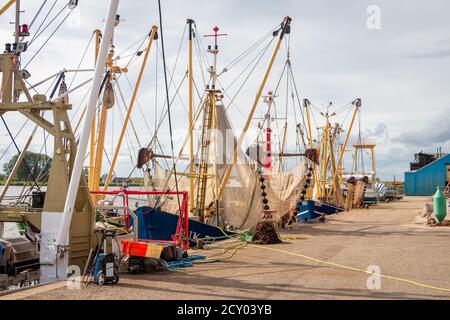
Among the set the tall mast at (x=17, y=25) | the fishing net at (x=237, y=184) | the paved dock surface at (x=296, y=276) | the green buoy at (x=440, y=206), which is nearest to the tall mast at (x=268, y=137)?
the fishing net at (x=237, y=184)

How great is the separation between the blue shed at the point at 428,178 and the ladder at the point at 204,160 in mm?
48561

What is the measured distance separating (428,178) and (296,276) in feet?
208

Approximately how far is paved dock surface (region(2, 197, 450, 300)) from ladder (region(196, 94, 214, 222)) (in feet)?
24.6

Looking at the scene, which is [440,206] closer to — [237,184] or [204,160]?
[237,184]

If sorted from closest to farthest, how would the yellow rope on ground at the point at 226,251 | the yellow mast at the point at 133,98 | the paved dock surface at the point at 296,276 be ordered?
the paved dock surface at the point at 296,276, the yellow rope on ground at the point at 226,251, the yellow mast at the point at 133,98

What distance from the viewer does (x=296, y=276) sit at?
10.8 metres

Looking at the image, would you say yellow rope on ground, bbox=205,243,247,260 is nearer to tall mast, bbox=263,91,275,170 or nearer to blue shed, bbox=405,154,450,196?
tall mast, bbox=263,91,275,170

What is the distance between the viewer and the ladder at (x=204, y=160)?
24.2m

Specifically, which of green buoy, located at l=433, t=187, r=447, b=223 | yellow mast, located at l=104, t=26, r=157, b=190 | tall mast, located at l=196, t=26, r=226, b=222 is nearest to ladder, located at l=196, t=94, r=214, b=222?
tall mast, located at l=196, t=26, r=226, b=222

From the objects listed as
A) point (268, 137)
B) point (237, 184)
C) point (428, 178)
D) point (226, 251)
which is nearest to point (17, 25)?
point (226, 251)

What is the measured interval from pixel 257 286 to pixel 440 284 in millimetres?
3552

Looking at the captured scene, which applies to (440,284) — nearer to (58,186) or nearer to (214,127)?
(58,186)

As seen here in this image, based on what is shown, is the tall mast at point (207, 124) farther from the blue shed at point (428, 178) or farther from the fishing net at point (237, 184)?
the blue shed at point (428, 178)
